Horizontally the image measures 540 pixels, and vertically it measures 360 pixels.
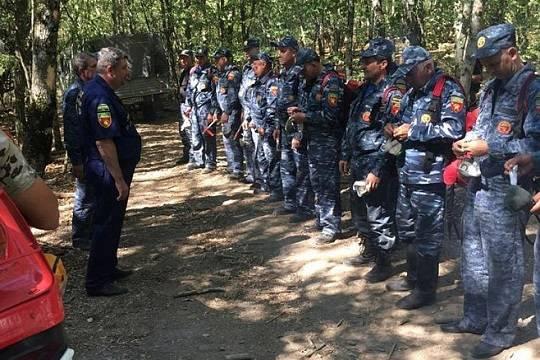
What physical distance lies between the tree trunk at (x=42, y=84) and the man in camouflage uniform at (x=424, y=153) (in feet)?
17.9

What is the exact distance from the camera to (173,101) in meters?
20.4

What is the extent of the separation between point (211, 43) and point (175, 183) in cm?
828

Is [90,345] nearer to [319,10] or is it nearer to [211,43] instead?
[319,10]

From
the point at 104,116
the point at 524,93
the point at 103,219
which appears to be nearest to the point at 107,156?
the point at 104,116

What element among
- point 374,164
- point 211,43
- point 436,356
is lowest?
point 436,356

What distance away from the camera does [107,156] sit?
453 centimetres

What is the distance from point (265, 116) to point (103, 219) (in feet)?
10.8

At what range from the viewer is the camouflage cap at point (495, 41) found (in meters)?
3.16

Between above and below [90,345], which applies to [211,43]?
above

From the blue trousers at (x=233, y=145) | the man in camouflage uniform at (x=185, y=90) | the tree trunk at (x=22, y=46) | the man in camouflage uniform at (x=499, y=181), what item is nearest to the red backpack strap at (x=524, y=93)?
the man in camouflage uniform at (x=499, y=181)

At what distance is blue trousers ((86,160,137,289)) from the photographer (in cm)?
475

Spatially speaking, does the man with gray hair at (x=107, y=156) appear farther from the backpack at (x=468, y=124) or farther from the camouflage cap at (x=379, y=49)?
the backpack at (x=468, y=124)

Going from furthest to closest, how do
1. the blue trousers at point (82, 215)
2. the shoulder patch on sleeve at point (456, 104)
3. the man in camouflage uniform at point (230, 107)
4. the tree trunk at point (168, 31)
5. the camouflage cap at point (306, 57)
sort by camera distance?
the tree trunk at point (168, 31)
the man in camouflage uniform at point (230, 107)
the blue trousers at point (82, 215)
the camouflage cap at point (306, 57)
the shoulder patch on sleeve at point (456, 104)

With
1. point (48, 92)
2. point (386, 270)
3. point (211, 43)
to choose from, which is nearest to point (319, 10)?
point (211, 43)
